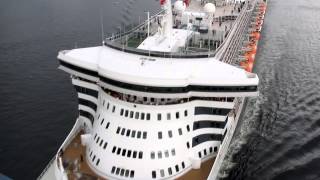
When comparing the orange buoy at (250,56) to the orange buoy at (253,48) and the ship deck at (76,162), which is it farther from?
the ship deck at (76,162)

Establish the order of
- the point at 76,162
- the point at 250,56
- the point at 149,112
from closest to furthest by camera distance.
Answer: the point at 149,112 < the point at 76,162 < the point at 250,56

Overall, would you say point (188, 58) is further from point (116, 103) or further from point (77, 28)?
point (77, 28)

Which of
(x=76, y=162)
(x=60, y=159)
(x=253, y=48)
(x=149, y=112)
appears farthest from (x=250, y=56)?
(x=60, y=159)

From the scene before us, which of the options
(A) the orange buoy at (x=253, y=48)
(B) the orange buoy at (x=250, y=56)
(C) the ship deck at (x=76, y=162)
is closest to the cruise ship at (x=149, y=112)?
(C) the ship deck at (x=76, y=162)

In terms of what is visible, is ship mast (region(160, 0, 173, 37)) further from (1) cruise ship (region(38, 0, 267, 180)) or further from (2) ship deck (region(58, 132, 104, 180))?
(2) ship deck (region(58, 132, 104, 180))

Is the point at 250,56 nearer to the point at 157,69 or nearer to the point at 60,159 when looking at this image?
the point at 157,69

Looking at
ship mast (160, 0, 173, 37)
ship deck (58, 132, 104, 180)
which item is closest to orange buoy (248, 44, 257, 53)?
ship mast (160, 0, 173, 37)

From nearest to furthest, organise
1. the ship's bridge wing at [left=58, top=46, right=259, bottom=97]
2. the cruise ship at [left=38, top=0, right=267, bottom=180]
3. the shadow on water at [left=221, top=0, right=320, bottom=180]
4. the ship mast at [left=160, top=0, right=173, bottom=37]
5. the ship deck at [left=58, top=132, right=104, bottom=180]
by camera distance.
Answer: the ship's bridge wing at [left=58, top=46, right=259, bottom=97] < the cruise ship at [left=38, top=0, right=267, bottom=180] < the ship deck at [left=58, top=132, right=104, bottom=180] < the ship mast at [left=160, top=0, right=173, bottom=37] < the shadow on water at [left=221, top=0, right=320, bottom=180]
